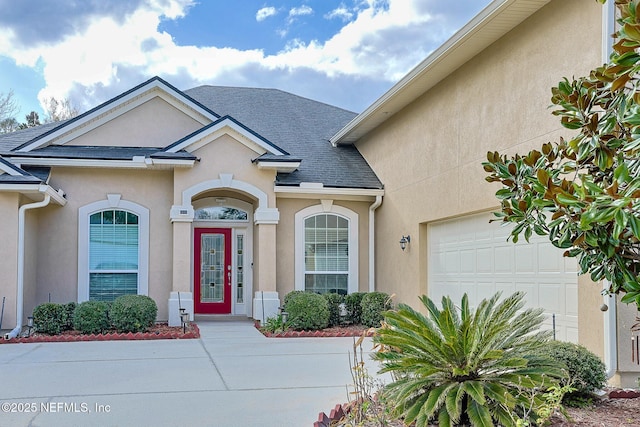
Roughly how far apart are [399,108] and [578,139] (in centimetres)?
1073

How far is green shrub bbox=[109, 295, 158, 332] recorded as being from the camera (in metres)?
13.0

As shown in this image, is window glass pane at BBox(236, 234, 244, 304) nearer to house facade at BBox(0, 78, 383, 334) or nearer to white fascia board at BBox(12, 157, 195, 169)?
Result: house facade at BBox(0, 78, 383, 334)

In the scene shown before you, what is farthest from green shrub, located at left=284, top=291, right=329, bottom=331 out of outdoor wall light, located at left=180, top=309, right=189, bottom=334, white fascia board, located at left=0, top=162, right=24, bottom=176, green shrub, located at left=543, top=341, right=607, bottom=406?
green shrub, located at left=543, top=341, right=607, bottom=406

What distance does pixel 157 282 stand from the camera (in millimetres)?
14930

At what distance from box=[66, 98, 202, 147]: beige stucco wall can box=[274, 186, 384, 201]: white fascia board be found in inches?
112

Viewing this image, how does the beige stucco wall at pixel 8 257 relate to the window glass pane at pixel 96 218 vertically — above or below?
below

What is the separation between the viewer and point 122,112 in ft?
A: 51.2

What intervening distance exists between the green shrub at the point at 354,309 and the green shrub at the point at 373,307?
36 centimetres

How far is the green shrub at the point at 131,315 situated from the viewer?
13.0m

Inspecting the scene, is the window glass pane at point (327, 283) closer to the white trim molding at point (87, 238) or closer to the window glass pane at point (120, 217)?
the white trim molding at point (87, 238)

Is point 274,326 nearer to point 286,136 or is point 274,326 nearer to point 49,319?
point 49,319

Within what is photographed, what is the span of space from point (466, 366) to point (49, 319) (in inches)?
388

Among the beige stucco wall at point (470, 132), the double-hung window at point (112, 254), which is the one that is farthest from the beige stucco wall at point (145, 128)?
the beige stucco wall at point (470, 132)

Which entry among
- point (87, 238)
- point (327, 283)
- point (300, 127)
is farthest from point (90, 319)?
point (300, 127)
